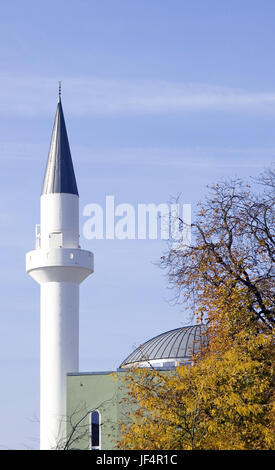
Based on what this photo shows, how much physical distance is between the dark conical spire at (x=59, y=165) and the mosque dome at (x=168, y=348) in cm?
979

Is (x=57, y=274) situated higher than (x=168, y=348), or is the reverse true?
(x=57, y=274)

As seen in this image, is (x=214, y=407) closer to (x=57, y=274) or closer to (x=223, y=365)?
(x=223, y=365)

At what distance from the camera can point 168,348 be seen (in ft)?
180

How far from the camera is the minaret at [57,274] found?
2215 inches

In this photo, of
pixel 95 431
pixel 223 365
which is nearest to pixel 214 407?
pixel 223 365

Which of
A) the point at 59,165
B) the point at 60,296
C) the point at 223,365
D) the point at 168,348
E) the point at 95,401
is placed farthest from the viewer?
the point at 59,165

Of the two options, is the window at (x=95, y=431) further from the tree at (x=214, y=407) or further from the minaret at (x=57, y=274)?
the tree at (x=214, y=407)

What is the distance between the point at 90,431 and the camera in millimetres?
47375

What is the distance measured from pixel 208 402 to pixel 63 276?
3477cm

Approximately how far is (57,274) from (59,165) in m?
6.39

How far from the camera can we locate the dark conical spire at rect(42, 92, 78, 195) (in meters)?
59.5
